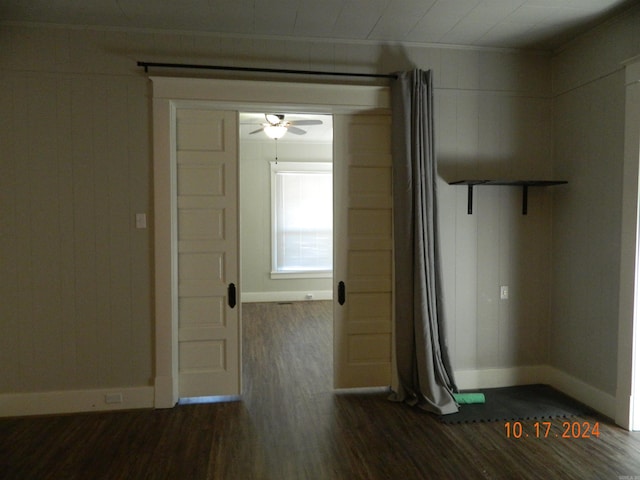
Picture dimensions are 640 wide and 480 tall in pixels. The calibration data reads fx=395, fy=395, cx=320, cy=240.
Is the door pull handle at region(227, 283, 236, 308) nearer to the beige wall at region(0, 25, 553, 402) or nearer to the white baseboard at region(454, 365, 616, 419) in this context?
the beige wall at region(0, 25, 553, 402)

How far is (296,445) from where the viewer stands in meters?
2.57

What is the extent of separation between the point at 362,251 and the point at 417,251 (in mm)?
476

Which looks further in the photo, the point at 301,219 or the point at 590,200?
the point at 301,219

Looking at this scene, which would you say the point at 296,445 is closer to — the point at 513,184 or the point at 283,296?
the point at 513,184

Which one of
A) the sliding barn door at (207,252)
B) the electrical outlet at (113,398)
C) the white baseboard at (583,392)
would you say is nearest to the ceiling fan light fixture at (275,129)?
the sliding barn door at (207,252)

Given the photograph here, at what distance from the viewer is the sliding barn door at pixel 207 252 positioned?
10.3ft

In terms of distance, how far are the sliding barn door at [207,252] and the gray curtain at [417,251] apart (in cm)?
132

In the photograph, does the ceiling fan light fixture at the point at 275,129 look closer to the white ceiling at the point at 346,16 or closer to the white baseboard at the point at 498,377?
the white ceiling at the point at 346,16

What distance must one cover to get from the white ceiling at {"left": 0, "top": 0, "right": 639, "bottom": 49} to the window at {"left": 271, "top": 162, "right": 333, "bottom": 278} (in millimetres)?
4075

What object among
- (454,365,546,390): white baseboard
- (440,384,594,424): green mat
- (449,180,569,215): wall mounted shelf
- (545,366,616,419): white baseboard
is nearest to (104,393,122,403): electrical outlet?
(440,384,594,424): green mat

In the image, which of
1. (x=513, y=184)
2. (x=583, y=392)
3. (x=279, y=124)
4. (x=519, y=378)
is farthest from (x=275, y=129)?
(x=583, y=392)

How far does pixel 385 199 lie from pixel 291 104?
3.57 feet

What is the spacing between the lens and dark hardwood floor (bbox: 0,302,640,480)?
7.56 feet

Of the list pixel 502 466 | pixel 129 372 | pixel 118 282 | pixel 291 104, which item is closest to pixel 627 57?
pixel 291 104
